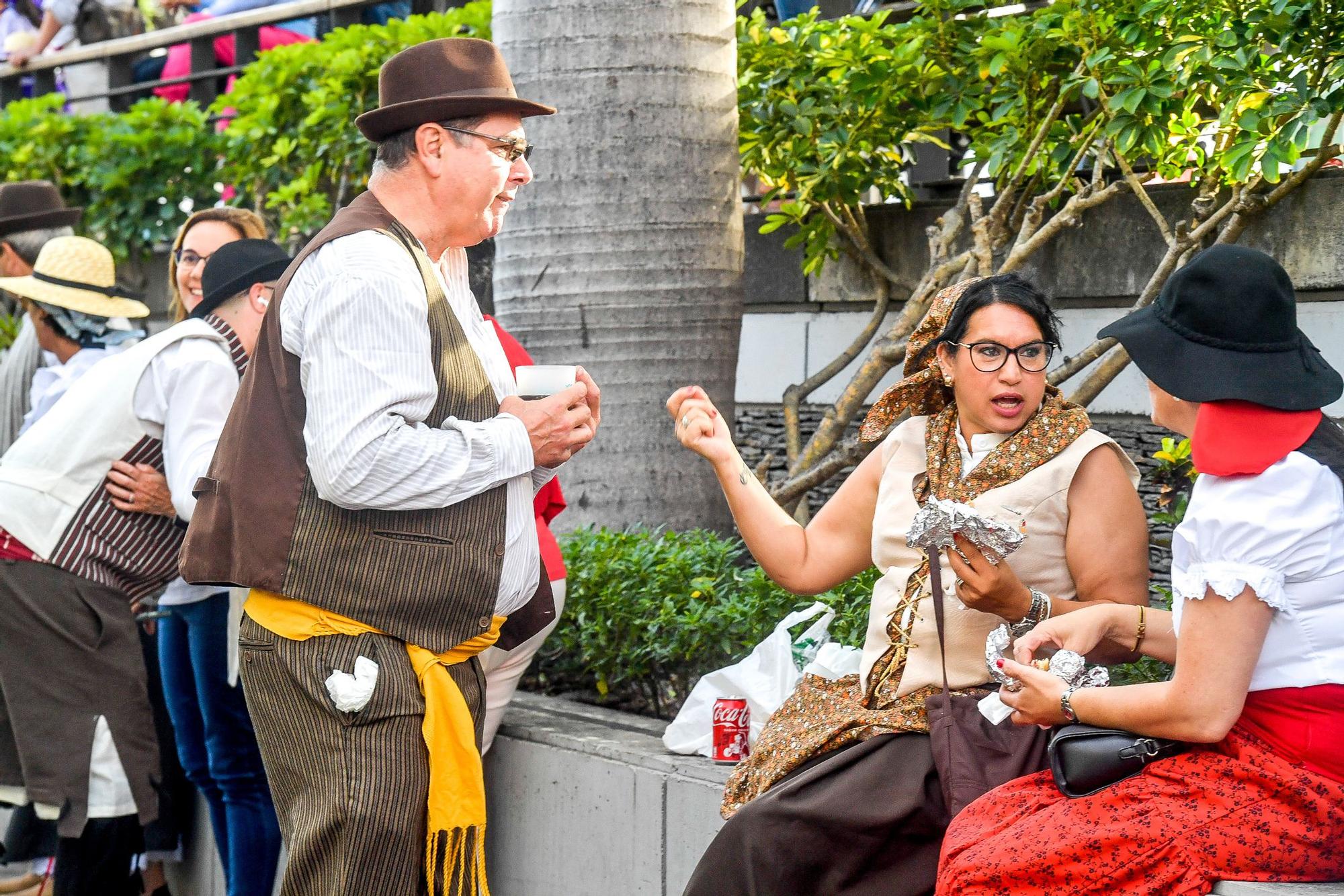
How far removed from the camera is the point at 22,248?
6.73 metres

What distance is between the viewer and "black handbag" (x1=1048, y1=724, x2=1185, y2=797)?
2.80 metres

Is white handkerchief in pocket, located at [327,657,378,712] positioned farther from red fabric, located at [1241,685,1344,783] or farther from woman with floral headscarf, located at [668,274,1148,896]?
red fabric, located at [1241,685,1344,783]

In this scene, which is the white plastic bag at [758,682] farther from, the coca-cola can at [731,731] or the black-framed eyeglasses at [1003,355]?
the black-framed eyeglasses at [1003,355]

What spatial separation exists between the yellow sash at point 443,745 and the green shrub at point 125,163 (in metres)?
6.60

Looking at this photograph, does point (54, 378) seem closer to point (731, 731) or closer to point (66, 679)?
point (66, 679)

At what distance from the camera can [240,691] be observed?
4.63 meters

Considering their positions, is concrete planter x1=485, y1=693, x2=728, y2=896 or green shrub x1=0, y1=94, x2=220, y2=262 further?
green shrub x1=0, y1=94, x2=220, y2=262

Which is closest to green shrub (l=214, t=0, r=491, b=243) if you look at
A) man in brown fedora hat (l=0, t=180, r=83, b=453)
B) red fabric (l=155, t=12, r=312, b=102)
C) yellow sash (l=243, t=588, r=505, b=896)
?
man in brown fedora hat (l=0, t=180, r=83, b=453)

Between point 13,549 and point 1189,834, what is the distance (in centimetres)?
343

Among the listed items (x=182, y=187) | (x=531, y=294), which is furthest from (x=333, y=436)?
(x=182, y=187)

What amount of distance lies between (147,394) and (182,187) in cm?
579

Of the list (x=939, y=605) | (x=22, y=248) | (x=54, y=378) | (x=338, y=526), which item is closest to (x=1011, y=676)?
(x=939, y=605)

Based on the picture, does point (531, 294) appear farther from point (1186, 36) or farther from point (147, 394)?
point (1186, 36)

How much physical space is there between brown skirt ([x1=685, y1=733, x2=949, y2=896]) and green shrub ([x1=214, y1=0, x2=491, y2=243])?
190 inches
